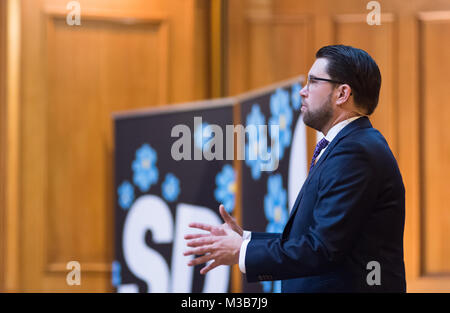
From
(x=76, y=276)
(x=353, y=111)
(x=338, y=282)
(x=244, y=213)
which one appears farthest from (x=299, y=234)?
(x=76, y=276)

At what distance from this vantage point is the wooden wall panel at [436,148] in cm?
306

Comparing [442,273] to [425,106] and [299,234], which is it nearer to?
[425,106]

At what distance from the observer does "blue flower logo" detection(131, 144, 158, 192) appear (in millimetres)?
2619

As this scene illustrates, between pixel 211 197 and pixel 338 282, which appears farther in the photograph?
pixel 211 197

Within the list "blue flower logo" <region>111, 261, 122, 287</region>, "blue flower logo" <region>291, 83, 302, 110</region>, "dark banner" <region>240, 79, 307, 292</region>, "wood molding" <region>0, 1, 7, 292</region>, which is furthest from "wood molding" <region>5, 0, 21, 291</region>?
"blue flower logo" <region>291, 83, 302, 110</region>

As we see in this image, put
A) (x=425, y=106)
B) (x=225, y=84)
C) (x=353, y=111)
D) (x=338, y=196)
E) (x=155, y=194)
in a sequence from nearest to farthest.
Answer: (x=338, y=196), (x=353, y=111), (x=155, y=194), (x=425, y=106), (x=225, y=84)

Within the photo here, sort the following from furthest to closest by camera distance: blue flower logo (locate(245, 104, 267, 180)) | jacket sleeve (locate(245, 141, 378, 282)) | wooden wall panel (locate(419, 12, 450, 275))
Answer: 1. wooden wall panel (locate(419, 12, 450, 275))
2. blue flower logo (locate(245, 104, 267, 180))
3. jacket sleeve (locate(245, 141, 378, 282))

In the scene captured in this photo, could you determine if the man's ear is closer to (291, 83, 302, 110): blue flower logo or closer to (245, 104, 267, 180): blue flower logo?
(245, 104, 267, 180): blue flower logo

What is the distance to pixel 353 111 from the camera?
1.34 meters

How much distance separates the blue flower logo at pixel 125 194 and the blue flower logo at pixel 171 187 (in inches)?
7.5

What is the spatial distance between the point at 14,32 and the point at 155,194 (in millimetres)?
1304

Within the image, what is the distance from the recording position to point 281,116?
8.61 feet

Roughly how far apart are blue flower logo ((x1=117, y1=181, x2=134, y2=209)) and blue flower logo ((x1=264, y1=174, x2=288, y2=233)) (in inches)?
25.7

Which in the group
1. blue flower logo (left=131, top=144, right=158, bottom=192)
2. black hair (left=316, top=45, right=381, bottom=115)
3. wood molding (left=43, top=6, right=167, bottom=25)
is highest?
wood molding (left=43, top=6, right=167, bottom=25)
